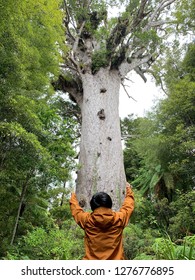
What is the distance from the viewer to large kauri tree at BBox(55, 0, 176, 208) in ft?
24.1

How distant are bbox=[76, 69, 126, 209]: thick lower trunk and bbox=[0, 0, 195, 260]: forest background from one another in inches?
26.6

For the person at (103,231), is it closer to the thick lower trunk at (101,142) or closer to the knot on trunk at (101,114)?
the thick lower trunk at (101,142)

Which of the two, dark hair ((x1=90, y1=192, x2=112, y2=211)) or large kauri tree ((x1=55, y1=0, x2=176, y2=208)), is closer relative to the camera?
dark hair ((x1=90, y1=192, x2=112, y2=211))

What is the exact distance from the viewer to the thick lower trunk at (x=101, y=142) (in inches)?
281

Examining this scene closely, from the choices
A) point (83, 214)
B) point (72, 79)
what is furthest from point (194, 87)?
point (83, 214)

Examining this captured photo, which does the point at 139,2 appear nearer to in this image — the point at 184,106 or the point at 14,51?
the point at 184,106

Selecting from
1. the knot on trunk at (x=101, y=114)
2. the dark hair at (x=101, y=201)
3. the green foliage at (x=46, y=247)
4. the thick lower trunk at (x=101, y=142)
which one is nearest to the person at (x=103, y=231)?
the dark hair at (x=101, y=201)

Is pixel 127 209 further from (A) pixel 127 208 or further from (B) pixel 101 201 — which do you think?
(B) pixel 101 201

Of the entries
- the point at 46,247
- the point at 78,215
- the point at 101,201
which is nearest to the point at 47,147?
the point at 46,247

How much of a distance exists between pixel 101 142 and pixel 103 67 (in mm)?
2606

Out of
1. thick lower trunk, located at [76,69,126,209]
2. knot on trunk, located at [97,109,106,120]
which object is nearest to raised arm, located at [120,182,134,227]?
thick lower trunk, located at [76,69,126,209]

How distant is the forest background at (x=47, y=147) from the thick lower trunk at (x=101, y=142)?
0.68 metres

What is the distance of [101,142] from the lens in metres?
7.70

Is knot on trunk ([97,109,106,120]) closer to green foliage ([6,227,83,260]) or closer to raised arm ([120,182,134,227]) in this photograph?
green foliage ([6,227,83,260])
